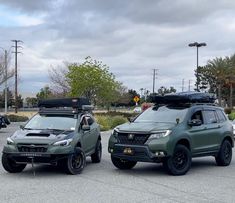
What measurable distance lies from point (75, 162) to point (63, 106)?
2.17m

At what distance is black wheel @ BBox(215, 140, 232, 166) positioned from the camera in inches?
556

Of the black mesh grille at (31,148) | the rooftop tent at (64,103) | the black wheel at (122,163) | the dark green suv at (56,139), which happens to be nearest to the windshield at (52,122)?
the dark green suv at (56,139)

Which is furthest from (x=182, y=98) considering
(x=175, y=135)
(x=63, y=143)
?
(x=63, y=143)

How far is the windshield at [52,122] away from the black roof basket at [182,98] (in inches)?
101

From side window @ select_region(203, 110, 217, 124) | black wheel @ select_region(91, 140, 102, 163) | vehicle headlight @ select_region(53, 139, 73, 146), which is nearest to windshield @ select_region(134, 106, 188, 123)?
side window @ select_region(203, 110, 217, 124)

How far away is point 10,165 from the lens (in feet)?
39.5

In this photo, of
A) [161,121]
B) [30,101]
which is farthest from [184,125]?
[30,101]

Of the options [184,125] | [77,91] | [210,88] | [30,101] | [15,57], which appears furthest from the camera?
[30,101]

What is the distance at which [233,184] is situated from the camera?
10719mm

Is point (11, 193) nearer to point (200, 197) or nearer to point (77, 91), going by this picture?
point (200, 197)

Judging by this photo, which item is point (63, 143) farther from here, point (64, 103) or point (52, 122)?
point (64, 103)

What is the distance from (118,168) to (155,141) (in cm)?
190

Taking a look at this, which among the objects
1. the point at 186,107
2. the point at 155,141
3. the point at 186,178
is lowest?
the point at 186,178

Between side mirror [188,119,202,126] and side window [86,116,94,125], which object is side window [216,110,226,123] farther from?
side window [86,116,94,125]
